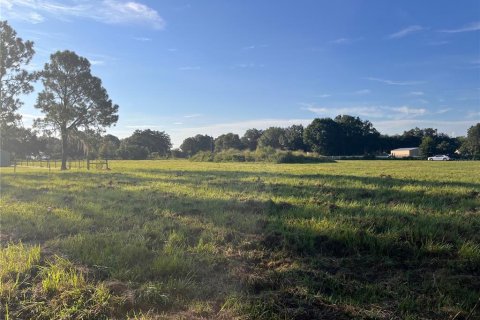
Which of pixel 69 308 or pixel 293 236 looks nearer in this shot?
pixel 69 308

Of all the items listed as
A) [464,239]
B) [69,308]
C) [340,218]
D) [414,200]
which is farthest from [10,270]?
[414,200]

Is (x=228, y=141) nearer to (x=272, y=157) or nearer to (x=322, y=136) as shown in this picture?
(x=322, y=136)

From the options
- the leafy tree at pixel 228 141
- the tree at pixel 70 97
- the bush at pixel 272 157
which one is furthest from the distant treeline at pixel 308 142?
the tree at pixel 70 97

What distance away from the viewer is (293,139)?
3406 inches

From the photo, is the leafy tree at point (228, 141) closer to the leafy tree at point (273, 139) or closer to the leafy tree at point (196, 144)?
the leafy tree at point (196, 144)

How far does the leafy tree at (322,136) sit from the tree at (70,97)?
175 ft

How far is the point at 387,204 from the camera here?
8.56m

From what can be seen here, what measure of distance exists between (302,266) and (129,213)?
459 centimetres

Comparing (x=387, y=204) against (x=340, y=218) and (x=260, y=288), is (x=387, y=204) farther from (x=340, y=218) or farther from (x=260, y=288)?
(x=260, y=288)

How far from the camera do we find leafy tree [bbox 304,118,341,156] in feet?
264

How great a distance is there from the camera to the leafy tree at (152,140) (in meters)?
116

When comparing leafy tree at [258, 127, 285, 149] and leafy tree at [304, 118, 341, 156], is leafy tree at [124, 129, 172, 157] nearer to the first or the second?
leafy tree at [258, 127, 285, 149]

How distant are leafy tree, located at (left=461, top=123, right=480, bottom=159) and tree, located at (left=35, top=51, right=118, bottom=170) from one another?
7743cm

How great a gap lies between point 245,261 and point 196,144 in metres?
116
